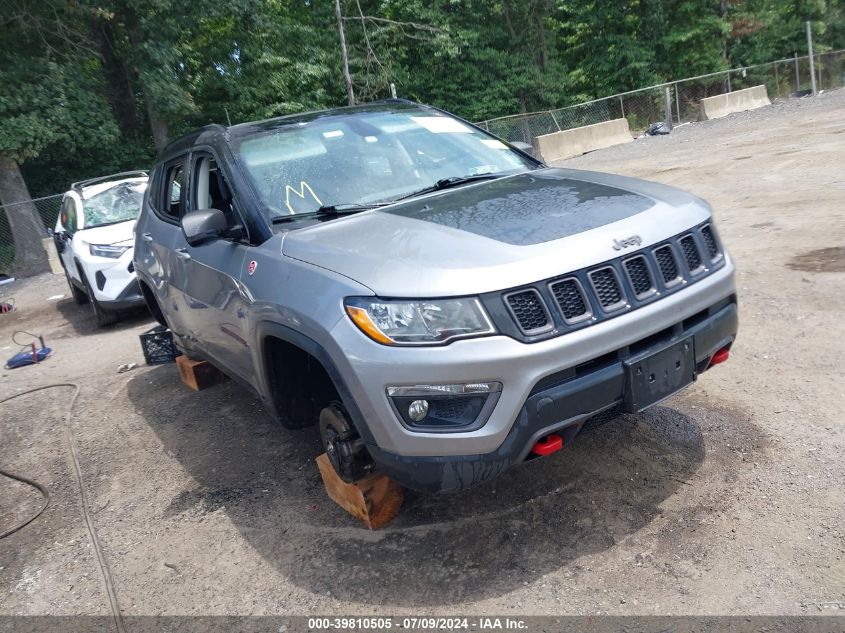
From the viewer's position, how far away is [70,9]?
1762 cm

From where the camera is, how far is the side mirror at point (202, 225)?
354cm

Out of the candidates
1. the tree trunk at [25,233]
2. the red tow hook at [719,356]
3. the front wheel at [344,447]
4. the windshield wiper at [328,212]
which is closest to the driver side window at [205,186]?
the windshield wiper at [328,212]

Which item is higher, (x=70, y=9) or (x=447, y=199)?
(x=70, y=9)

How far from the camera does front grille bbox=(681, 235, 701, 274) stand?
3.17 metres

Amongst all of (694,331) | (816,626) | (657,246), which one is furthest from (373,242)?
(816,626)

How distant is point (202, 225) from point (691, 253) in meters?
2.32

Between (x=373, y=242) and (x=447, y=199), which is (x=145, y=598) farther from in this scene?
(x=447, y=199)

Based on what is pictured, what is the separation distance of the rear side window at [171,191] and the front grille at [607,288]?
3.21 meters

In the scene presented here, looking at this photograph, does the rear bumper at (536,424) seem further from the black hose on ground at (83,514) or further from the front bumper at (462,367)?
the black hose on ground at (83,514)

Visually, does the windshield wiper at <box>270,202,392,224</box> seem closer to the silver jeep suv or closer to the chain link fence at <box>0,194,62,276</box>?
the silver jeep suv

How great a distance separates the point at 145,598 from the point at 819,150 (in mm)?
12388

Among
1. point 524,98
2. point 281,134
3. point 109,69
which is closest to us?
point 281,134

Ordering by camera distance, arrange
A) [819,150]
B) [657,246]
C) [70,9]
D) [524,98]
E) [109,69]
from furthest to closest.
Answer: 1. [524,98]
2. [109,69]
3. [70,9]
4. [819,150]
5. [657,246]

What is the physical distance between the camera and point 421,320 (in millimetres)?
2662
